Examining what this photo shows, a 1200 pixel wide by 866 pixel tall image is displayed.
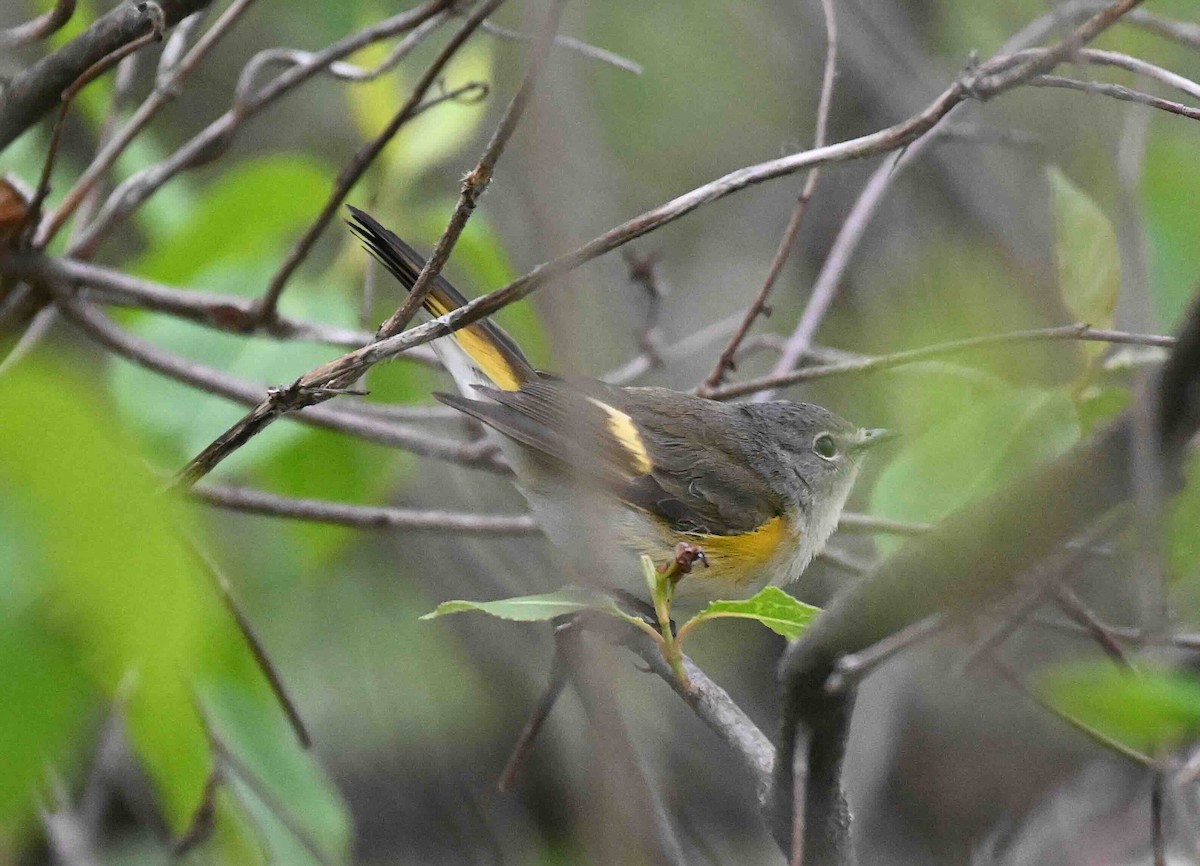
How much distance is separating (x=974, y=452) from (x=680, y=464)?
45.5 inches

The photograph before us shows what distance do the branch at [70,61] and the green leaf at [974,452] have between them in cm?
127

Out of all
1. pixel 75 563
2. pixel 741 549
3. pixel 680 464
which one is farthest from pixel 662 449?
pixel 75 563

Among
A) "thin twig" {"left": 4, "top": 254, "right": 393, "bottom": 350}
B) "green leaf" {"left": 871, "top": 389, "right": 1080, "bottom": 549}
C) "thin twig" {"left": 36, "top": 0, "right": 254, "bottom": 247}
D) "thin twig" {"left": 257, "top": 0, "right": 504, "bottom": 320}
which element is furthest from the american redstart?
"green leaf" {"left": 871, "top": 389, "right": 1080, "bottom": 549}

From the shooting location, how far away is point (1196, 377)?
2.47ft

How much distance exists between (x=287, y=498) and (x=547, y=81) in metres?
1.58

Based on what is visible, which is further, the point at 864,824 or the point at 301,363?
the point at 864,824

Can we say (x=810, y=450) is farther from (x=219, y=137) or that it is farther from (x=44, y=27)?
(x=44, y=27)

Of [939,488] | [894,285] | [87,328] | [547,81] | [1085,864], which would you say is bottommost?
[1085,864]

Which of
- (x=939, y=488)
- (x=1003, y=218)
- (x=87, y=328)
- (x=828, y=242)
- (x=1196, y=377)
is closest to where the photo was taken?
(x=1196, y=377)

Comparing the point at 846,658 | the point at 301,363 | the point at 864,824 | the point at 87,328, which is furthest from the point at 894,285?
the point at 846,658

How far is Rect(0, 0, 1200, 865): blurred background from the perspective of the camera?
0.89m

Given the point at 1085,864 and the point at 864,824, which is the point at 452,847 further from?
the point at 1085,864

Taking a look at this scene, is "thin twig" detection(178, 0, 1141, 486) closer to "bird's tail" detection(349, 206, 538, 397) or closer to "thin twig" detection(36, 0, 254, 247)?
"thin twig" detection(36, 0, 254, 247)

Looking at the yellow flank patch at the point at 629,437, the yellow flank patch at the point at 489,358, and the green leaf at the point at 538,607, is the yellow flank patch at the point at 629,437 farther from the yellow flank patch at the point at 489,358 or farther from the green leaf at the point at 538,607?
the green leaf at the point at 538,607
